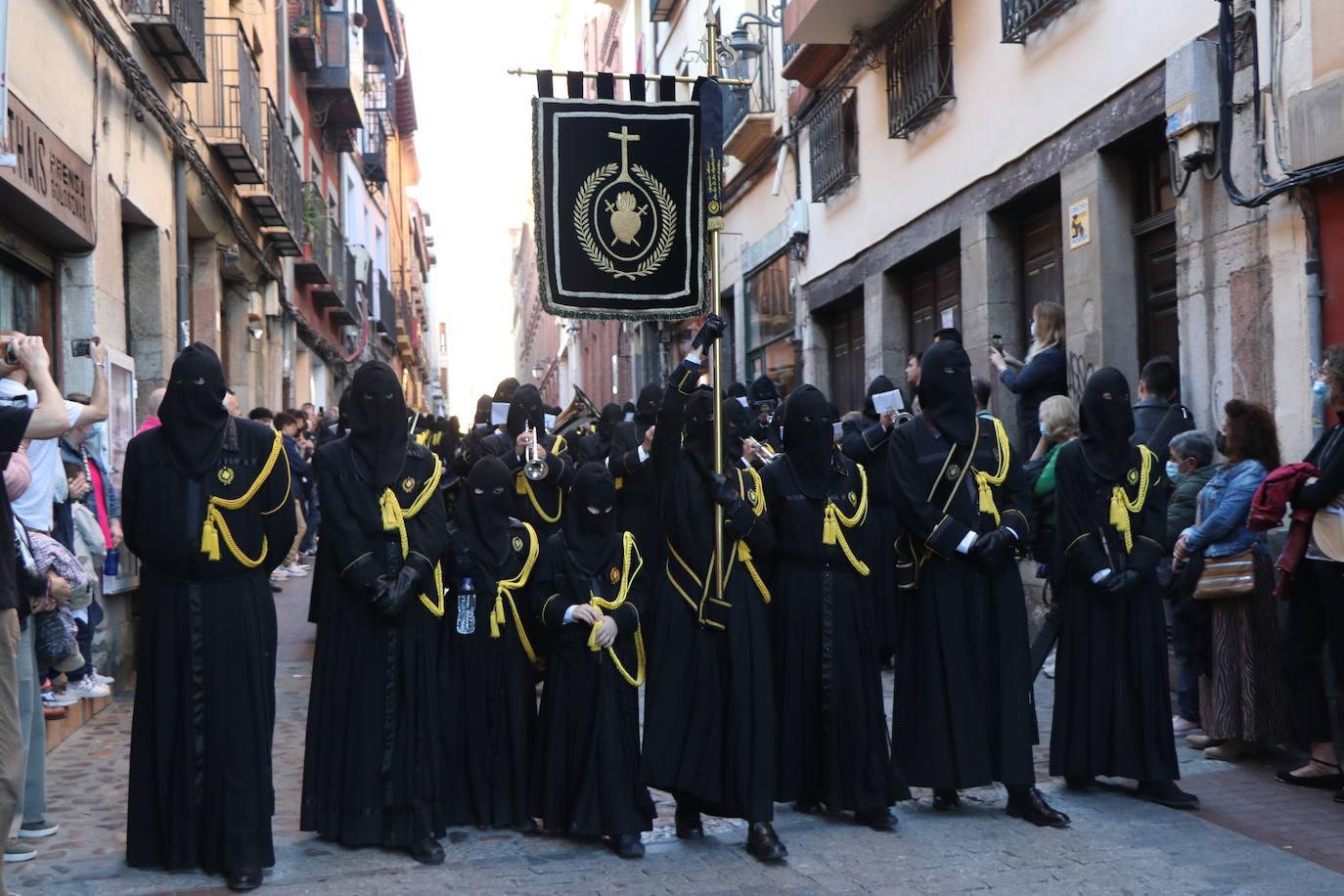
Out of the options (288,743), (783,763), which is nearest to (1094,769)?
(783,763)

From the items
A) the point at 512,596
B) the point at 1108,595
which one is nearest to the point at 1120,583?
the point at 1108,595

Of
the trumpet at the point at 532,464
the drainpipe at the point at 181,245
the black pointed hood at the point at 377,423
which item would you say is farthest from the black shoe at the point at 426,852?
the drainpipe at the point at 181,245

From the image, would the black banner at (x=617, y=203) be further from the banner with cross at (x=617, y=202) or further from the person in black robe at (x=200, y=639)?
the person in black robe at (x=200, y=639)

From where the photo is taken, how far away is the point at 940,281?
14023 mm

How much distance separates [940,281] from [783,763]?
8.61 metres

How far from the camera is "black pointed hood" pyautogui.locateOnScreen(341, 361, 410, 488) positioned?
589 centimetres

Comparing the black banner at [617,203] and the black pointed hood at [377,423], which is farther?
the black banner at [617,203]

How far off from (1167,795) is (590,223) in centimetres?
379

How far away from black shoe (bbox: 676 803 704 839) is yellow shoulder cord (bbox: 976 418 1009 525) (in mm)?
1874

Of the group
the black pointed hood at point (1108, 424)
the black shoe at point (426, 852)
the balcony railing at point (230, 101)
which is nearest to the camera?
the black shoe at point (426, 852)

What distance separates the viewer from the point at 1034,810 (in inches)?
243

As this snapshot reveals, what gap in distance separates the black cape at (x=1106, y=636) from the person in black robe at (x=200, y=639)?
357 cm

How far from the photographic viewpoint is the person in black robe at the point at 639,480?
30.3 feet

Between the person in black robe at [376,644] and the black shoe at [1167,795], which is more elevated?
the person in black robe at [376,644]
